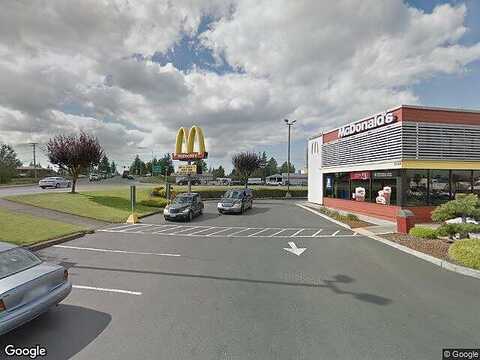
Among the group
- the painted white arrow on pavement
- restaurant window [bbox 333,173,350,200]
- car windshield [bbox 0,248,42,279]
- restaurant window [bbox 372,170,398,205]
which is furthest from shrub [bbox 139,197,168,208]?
car windshield [bbox 0,248,42,279]

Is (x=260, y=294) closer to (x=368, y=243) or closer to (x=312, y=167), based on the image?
(x=368, y=243)

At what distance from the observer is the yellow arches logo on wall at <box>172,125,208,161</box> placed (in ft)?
87.8

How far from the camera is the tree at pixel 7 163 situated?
47972mm

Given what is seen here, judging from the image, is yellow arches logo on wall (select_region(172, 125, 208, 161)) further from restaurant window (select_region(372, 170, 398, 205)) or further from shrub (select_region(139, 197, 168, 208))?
restaurant window (select_region(372, 170, 398, 205))

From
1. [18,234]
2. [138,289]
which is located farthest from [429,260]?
[18,234]

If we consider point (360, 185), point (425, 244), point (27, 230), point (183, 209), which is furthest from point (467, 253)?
point (27, 230)

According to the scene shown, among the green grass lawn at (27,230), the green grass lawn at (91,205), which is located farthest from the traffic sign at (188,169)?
the green grass lawn at (27,230)

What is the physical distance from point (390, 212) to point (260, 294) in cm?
1338

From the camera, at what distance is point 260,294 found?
5.79 meters

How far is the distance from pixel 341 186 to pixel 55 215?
64.6 feet

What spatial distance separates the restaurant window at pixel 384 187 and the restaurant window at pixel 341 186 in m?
3.35

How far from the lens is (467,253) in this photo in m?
7.58

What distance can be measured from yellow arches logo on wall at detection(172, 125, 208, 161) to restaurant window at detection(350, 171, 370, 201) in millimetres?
13259

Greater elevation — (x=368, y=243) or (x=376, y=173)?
(x=376, y=173)
